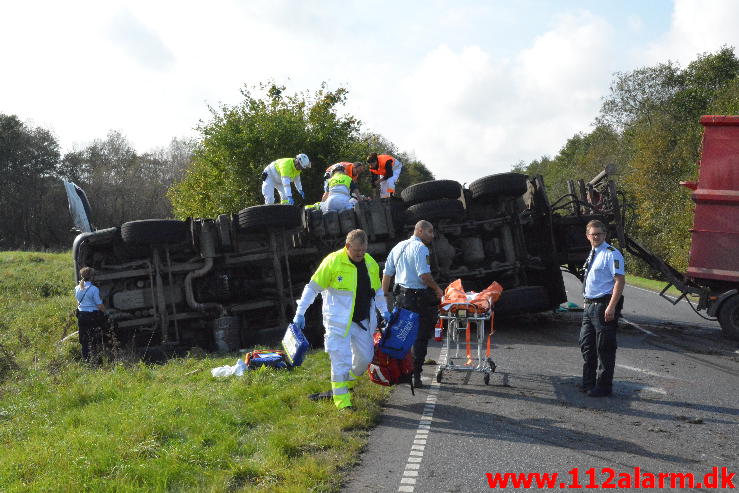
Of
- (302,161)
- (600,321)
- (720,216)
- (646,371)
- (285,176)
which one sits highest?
(302,161)

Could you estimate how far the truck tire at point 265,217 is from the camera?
34.8 feet

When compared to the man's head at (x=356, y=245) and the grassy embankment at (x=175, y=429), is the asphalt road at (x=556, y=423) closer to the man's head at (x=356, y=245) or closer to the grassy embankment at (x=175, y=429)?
the grassy embankment at (x=175, y=429)

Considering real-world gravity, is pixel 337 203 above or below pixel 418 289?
above

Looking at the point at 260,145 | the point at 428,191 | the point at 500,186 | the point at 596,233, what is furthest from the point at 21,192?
the point at 596,233

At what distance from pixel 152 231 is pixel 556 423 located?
22.3ft

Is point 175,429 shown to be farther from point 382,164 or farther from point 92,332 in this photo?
point 382,164

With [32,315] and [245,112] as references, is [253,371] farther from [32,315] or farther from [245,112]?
[245,112]

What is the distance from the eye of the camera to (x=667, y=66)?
40062 millimetres

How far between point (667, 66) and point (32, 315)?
36.7 m

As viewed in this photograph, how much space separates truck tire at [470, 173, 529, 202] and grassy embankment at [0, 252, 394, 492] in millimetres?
3842

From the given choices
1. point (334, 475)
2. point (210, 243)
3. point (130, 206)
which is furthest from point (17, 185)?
point (334, 475)

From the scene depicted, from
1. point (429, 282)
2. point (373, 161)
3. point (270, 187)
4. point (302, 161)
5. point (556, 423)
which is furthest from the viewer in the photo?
point (270, 187)

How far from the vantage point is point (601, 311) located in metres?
6.77

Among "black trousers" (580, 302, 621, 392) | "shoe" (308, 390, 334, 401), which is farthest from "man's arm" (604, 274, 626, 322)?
"shoe" (308, 390, 334, 401)
